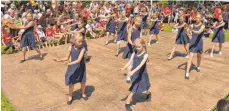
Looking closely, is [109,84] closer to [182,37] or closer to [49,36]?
[182,37]

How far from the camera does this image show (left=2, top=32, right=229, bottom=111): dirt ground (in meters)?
7.29

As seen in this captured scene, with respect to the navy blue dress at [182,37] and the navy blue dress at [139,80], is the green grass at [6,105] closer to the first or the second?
the navy blue dress at [139,80]

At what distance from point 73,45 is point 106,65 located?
3.74 metres

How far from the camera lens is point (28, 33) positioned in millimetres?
10219

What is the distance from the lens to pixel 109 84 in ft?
28.3

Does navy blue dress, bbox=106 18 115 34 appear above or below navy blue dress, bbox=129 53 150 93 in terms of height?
above

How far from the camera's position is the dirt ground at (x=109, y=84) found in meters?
7.29

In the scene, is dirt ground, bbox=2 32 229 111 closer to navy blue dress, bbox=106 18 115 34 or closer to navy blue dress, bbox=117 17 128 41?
navy blue dress, bbox=117 17 128 41

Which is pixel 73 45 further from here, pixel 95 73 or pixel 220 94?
pixel 220 94

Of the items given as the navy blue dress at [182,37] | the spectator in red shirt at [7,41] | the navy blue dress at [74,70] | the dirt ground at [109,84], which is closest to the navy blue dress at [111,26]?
the dirt ground at [109,84]

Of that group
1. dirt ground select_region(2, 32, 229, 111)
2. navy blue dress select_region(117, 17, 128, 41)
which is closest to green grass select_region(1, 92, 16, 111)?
→ dirt ground select_region(2, 32, 229, 111)

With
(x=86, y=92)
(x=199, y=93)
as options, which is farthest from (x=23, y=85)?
(x=199, y=93)

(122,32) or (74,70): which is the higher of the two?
(122,32)

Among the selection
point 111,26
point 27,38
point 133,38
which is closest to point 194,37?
point 133,38
